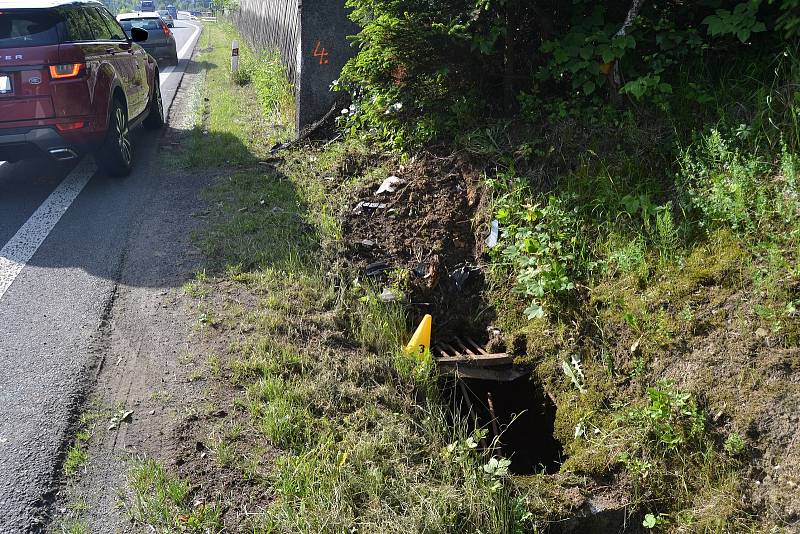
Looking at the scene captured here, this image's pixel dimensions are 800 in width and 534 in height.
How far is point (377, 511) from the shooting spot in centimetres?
287

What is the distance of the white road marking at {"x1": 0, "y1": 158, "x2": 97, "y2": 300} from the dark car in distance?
38.4 feet

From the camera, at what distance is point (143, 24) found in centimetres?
1894

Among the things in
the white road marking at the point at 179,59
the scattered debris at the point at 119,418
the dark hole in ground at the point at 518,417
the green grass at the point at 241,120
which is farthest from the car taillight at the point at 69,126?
the white road marking at the point at 179,59

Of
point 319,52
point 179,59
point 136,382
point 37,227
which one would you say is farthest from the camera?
point 179,59

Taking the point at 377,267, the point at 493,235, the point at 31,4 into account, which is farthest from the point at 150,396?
the point at 31,4

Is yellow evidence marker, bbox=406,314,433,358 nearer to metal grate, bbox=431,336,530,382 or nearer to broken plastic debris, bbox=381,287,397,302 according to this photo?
metal grate, bbox=431,336,530,382

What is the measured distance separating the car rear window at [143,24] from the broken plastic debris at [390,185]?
15.5 metres

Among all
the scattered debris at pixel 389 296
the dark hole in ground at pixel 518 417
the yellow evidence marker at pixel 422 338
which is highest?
the scattered debris at pixel 389 296

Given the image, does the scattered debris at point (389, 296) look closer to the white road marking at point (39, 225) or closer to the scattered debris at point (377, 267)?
the scattered debris at point (377, 267)

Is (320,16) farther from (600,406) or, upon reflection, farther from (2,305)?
(600,406)

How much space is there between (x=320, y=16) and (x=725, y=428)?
22.7ft

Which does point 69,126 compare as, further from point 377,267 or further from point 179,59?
point 179,59

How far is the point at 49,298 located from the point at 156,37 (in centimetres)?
1555

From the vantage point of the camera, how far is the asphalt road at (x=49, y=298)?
3.12 meters
